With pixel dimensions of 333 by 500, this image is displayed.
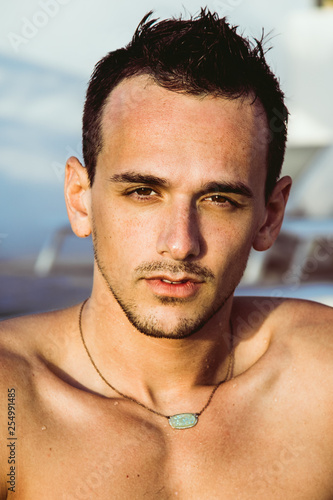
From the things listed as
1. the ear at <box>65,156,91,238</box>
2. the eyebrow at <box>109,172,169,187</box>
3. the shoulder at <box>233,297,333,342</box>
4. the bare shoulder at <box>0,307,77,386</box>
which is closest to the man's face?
the eyebrow at <box>109,172,169,187</box>

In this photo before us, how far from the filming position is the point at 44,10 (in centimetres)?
778

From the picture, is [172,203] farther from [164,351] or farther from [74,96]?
[74,96]

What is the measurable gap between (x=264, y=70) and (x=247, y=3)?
5.88 meters

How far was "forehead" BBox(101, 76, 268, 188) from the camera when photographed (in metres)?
1.69

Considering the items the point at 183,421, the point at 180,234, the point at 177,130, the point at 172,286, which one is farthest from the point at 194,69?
the point at 183,421

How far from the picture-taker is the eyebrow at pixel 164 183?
5.45 feet

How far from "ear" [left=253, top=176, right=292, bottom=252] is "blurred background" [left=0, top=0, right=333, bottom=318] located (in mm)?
4205

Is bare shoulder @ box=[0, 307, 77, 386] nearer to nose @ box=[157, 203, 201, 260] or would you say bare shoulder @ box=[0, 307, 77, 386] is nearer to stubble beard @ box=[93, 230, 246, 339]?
stubble beard @ box=[93, 230, 246, 339]

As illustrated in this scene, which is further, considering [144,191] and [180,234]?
[144,191]

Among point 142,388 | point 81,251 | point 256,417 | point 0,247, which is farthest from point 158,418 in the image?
point 0,247

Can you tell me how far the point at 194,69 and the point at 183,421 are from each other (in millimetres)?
Result: 962

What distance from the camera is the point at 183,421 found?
182 cm

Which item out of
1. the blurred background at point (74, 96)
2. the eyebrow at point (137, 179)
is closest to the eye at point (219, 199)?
the eyebrow at point (137, 179)

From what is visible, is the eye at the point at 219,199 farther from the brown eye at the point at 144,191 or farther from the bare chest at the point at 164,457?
the bare chest at the point at 164,457
